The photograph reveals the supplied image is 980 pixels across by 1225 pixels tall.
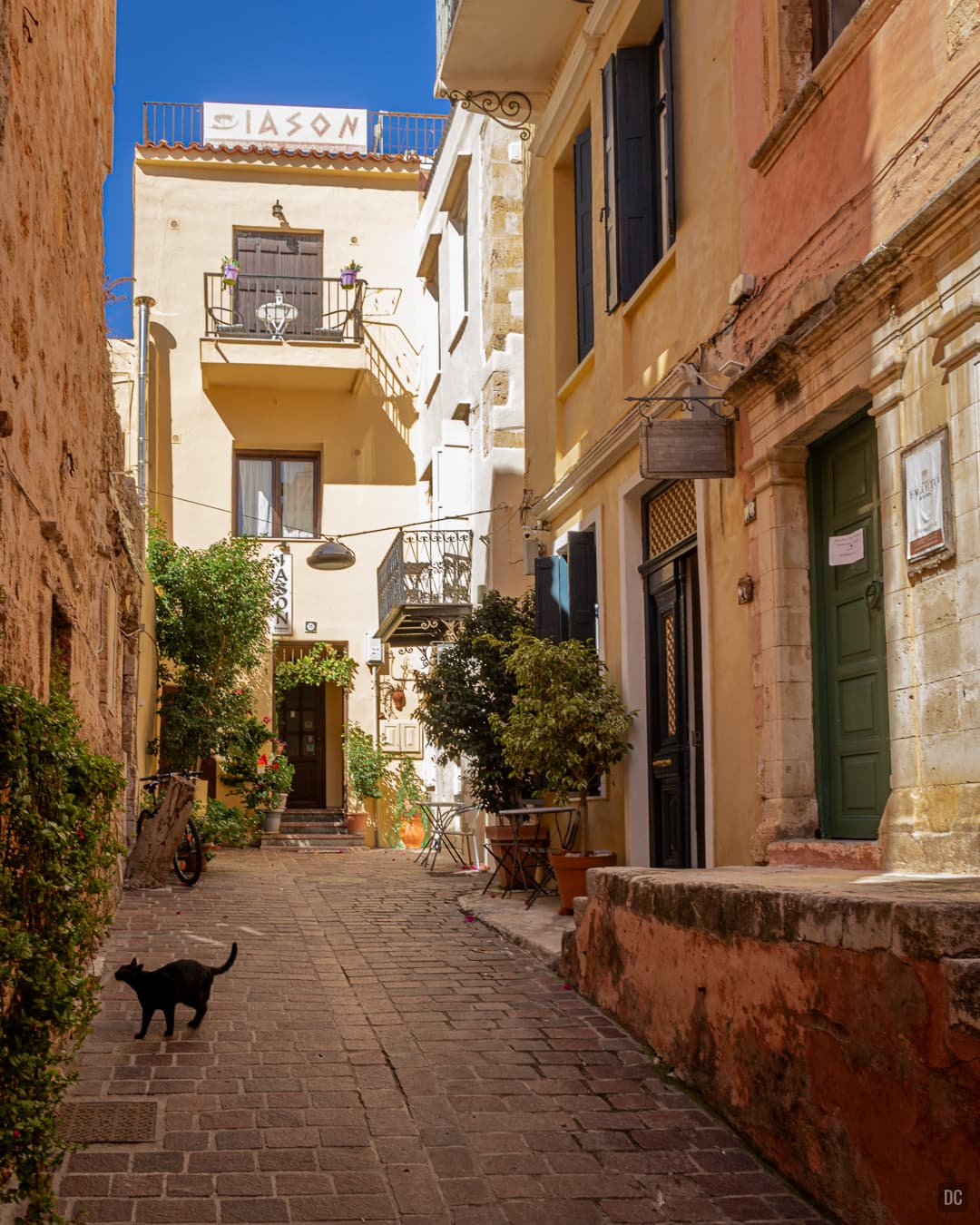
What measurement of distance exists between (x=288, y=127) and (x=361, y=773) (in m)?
11.0

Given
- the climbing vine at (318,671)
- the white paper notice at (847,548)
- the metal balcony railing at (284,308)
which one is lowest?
the white paper notice at (847,548)

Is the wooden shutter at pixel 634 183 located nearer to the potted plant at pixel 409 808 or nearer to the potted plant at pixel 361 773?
the potted plant at pixel 409 808

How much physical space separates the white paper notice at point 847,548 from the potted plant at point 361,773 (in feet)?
46.5

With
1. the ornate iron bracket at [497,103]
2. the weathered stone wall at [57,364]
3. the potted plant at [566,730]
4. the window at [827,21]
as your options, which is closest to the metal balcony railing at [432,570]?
the ornate iron bracket at [497,103]

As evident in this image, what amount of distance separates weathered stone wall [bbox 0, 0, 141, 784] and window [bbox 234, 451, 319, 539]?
12.2m

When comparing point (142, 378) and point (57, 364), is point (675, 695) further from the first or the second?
point (142, 378)

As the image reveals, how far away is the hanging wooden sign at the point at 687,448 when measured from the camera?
8.48 m

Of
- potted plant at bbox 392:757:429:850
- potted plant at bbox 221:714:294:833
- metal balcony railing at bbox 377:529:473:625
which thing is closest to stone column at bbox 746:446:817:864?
metal balcony railing at bbox 377:529:473:625

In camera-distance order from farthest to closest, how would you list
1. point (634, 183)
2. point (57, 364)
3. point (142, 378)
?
point (142, 378) → point (634, 183) → point (57, 364)

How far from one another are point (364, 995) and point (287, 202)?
17935 mm

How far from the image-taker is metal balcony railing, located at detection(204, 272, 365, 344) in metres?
22.1

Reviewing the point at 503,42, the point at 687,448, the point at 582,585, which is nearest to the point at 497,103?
the point at 503,42

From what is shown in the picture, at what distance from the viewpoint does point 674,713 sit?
10.2 m

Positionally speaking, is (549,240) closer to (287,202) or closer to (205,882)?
(205,882)
